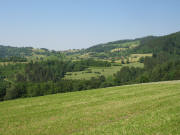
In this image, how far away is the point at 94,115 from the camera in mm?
19469

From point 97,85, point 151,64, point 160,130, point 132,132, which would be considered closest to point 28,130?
point 132,132

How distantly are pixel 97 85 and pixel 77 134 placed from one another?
114258 millimetres

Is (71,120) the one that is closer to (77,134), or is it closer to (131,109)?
(77,134)

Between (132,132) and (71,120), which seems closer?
(132,132)

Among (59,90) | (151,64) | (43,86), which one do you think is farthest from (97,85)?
(151,64)

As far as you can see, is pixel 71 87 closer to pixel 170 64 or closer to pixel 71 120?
pixel 170 64

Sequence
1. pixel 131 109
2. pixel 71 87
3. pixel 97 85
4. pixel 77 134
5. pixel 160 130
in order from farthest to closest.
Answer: pixel 97 85, pixel 71 87, pixel 131 109, pixel 77 134, pixel 160 130

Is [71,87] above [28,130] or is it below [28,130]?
below

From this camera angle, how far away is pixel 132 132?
12.3 m

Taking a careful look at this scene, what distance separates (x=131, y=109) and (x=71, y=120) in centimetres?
691

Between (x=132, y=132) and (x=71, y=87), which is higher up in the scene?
(x=132, y=132)

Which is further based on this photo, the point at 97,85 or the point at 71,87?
the point at 97,85

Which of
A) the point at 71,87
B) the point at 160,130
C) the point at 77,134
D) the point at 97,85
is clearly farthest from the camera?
the point at 97,85

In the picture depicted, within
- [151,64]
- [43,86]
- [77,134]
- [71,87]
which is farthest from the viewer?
[151,64]
